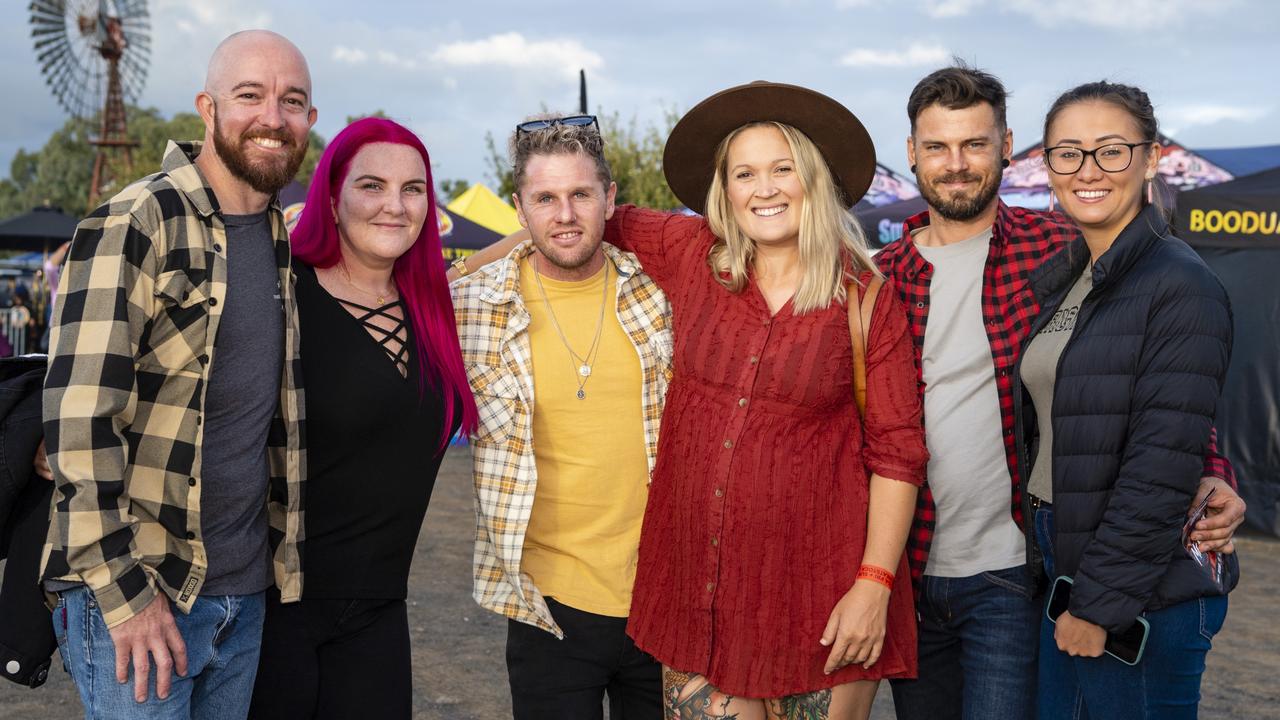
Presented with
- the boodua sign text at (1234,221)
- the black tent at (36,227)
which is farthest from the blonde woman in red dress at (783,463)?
the black tent at (36,227)

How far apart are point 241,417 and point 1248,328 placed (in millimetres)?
9288

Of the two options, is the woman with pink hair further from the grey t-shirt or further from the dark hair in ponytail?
the dark hair in ponytail

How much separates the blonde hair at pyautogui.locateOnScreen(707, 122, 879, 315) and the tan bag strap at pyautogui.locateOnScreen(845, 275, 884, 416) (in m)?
0.04

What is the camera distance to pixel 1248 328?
29.9 feet

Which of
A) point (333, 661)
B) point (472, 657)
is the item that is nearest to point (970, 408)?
point (333, 661)

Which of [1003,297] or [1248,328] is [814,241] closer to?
[1003,297]

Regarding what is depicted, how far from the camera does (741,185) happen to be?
9.37 feet

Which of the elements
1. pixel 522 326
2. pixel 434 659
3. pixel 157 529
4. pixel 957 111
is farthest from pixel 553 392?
pixel 434 659

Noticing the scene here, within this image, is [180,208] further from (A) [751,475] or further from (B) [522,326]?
(A) [751,475]

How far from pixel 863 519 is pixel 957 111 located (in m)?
1.34

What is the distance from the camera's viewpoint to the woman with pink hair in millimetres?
2838

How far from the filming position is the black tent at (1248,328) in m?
8.73

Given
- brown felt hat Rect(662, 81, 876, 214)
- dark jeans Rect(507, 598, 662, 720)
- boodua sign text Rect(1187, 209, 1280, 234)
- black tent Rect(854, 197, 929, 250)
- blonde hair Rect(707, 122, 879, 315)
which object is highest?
black tent Rect(854, 197, 929, 250)

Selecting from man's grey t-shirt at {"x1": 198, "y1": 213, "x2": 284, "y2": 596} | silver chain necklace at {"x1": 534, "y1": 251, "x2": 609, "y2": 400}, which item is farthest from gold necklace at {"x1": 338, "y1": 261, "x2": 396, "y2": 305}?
silver chain necklace at {"x1": 534, "y1": 251, "x2": 609, "y2": 400}
